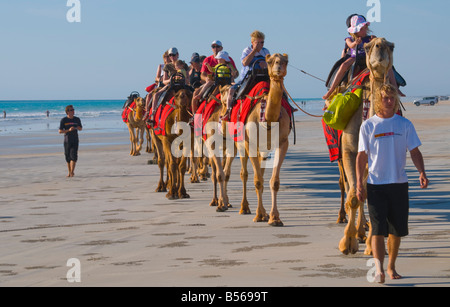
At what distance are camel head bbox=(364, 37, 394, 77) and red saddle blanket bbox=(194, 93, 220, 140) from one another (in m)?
6.35

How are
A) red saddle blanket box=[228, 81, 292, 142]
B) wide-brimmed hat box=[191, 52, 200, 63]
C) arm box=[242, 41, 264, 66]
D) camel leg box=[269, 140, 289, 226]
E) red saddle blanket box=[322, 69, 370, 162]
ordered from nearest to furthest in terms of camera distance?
red saddle blanket box=[322, 69, 370, 162], camel leg box=[269, 140, 289, 226], red saddle blanket box=[228, 81, 292, 142], arm box=[242, 41, 264, 66], wide-brimmed hat box=[191, 52, 200, 63]

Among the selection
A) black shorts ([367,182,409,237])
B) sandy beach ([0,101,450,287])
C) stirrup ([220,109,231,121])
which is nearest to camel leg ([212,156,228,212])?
sandy beach ([0,101,450,287])

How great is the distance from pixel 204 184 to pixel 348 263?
34.6 ft

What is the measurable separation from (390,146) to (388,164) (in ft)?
0.62

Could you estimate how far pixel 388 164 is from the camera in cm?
816

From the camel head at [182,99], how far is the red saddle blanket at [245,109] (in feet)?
9.95

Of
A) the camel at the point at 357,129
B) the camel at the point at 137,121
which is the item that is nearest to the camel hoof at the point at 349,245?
the camel at the point at 357,129

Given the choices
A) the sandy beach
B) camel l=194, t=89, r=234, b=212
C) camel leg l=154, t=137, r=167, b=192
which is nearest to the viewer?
the sandy beach

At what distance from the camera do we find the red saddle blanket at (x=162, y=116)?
17438mm

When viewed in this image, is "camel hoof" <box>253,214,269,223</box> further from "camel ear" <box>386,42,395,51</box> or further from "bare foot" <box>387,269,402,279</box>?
"bare foot" <box>387,269,402,279</box>

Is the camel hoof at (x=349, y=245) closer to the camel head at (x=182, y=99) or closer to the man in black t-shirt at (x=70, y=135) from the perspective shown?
the camel head at (x=182, y=99)

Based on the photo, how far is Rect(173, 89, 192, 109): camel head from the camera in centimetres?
1723
